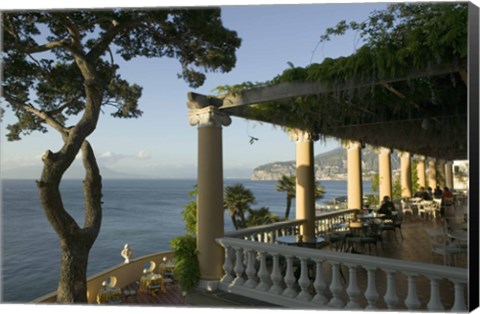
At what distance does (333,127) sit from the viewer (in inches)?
308

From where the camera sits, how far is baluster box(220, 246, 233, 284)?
5.15 m

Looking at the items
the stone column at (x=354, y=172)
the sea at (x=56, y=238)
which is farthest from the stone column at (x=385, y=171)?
the sea at (x=56, y=238)

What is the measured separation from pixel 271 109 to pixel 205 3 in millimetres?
1998

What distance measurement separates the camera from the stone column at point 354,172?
977cm

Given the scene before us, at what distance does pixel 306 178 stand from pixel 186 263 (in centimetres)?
327

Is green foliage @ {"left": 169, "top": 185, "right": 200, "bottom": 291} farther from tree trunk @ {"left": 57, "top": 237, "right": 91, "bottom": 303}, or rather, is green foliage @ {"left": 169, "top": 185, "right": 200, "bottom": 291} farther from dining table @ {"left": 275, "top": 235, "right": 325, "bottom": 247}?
tree trunk @ {"left": 57, "top": 237, "right": 91, "bottom": 303}

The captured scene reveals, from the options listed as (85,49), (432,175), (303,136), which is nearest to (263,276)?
(303,136)

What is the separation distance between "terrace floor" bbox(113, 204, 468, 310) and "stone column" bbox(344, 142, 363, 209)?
55.7 inches

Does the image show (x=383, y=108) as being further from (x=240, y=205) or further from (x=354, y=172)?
(x=240, y=205)

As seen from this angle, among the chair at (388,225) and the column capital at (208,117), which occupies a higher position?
the column capital at (208,117)

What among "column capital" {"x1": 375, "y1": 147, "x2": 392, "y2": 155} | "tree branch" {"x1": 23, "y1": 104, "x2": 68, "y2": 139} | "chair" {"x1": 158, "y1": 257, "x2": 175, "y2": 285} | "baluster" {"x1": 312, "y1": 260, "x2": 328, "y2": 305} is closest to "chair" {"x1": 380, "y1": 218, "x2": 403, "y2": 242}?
"column capital" {"x1": 375, "y1": 147, "x2": 392, "y2": 155}

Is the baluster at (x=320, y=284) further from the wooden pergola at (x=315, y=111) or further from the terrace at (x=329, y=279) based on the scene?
the wooden pergola at (x=315, y=111)

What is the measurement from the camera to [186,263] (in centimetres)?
527

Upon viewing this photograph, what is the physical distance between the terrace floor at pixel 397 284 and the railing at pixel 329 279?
0.17ft
